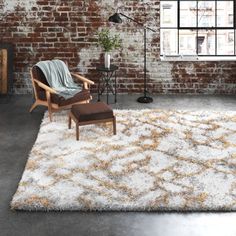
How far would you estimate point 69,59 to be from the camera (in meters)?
9.38

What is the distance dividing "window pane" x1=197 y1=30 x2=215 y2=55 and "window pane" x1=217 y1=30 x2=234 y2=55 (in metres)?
0.10

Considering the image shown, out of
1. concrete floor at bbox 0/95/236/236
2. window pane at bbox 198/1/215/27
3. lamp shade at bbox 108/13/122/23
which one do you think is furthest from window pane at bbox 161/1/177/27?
concrete floor at bbox 0/95/236/236

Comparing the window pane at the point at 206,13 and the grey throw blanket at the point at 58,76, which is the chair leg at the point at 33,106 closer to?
the grey throw blanket at the point at 58,76

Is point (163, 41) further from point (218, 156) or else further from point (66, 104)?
point (218, 156)

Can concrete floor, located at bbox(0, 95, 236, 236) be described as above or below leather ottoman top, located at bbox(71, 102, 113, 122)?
below

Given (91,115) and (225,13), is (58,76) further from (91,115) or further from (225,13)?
(225,13)

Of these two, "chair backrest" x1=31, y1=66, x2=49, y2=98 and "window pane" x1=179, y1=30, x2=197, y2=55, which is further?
"window pane" x1=179, y1=30, x2=197, y2=55

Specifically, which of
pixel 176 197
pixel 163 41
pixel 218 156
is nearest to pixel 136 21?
pixel 163 41

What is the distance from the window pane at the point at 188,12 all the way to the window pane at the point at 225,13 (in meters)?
0.41

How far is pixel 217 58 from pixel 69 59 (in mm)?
2536

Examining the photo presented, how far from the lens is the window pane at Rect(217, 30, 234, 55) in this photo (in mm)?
9539

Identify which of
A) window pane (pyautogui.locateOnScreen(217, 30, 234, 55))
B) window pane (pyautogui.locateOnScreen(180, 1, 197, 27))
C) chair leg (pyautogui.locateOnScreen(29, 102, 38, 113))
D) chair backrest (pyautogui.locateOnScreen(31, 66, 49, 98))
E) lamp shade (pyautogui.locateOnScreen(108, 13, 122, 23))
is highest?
window pane (pyautogui.locateOnScreen(180, 1, 197, 27))

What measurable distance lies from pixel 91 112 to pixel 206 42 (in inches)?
133

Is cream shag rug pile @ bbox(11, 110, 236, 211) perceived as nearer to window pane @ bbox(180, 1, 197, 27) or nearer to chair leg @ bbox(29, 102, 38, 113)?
chair leg @ bbox(29, 102, 38, 113)
